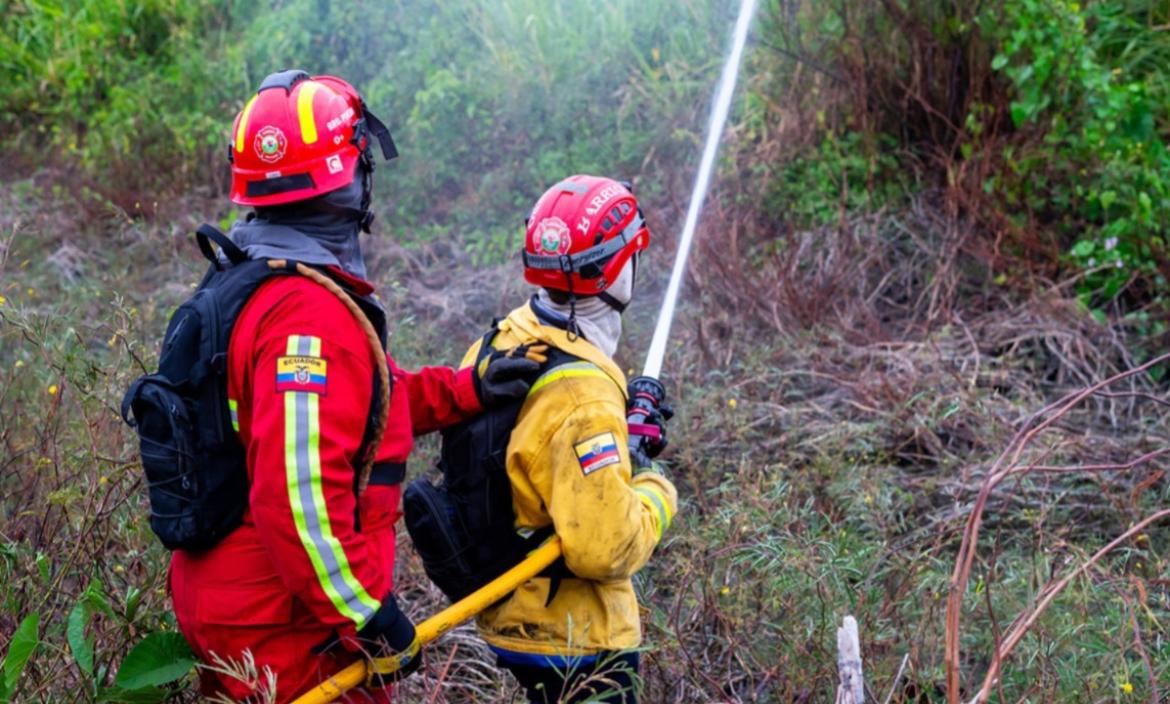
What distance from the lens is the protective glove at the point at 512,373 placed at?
114 inches

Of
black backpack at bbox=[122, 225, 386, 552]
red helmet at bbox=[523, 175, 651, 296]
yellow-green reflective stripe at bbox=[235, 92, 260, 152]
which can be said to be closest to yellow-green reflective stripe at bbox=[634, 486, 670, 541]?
red helmet at bbox=[523, 175, 651, 296]

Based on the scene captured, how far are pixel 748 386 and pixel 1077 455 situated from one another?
151 cm

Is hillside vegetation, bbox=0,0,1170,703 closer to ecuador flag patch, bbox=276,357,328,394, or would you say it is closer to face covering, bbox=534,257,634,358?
ecuador flag patch, bbox=276,357,328,394

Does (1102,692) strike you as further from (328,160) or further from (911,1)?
(911,1)

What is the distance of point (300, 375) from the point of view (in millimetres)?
2486

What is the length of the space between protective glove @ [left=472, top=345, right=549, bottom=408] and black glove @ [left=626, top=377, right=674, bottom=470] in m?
0.30

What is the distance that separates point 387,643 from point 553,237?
102 centimetres

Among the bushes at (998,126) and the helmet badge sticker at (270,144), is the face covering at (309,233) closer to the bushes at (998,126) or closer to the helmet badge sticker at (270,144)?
the helmet badge sticker at (270,144)

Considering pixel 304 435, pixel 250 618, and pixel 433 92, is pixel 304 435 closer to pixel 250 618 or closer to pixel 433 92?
pixel 250 618

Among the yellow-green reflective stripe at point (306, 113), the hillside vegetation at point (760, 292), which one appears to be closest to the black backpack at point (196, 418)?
the yellow-green reflective stripe at point (306, 113)

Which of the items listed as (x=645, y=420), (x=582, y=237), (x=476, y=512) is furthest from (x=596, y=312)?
(x=476, y=512)

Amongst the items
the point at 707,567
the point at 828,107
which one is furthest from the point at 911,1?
the point at 707,567

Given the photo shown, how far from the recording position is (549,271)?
9.82ft

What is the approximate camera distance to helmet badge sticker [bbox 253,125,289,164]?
2670 millimetres
